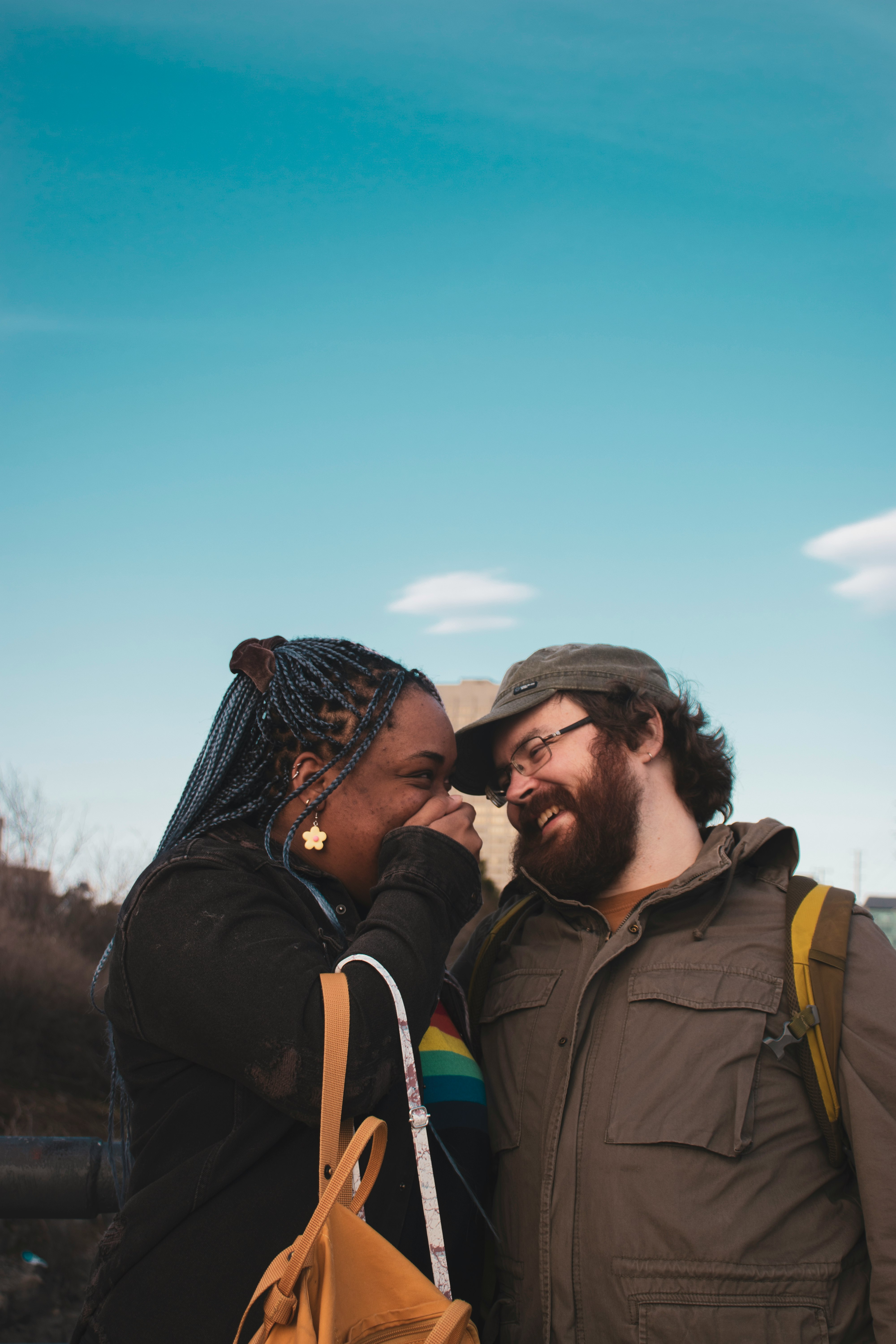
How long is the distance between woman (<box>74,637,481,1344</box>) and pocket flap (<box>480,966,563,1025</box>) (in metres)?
0.51

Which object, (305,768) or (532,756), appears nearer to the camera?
(305,768)

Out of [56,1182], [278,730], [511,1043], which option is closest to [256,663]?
[278,730]

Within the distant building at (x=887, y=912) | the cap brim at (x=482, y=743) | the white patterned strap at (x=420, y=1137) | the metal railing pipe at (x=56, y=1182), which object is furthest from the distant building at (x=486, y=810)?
the white patterned strap at (x=420, y=1137)

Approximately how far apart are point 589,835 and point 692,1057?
30.2 inches

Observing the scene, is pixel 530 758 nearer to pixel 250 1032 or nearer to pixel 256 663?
pixel 256 663

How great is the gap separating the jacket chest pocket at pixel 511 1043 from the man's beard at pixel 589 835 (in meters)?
0.27

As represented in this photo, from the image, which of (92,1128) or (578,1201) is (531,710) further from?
(92,1128)

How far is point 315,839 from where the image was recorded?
8.51 feet

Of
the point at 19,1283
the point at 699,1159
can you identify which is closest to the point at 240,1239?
the point at 699,1159

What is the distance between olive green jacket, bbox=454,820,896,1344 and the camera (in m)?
2.23

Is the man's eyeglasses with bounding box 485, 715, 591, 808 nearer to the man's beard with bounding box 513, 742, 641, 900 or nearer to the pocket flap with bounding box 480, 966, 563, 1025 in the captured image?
the man's beard with bounding box 513, 742, 641, 900

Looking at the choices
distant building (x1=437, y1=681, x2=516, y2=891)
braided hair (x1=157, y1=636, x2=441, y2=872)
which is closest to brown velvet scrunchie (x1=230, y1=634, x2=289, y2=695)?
braided hair (x1=157, y1=636, x2=441, y2=872)

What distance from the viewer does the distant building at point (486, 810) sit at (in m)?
35.0

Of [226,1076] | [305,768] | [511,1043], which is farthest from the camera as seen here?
[511,1043]
